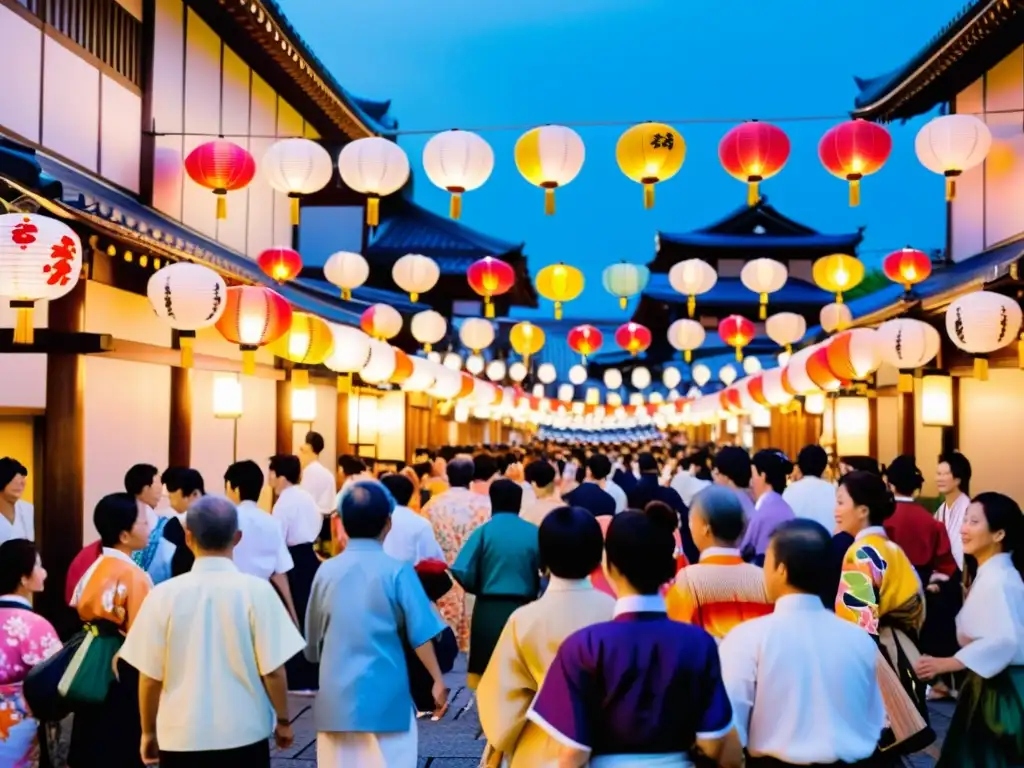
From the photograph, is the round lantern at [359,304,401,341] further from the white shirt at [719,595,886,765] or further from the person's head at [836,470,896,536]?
the white shirt at [719,595,886,765]

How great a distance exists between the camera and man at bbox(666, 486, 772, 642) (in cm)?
495

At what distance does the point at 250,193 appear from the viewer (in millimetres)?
17766

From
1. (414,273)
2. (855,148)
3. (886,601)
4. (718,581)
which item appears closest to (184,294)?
(718,581)

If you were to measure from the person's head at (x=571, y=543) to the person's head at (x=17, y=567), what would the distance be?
297 centimetres

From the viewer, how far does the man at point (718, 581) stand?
4.95 metres

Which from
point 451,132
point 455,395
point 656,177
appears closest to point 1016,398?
point 656,177

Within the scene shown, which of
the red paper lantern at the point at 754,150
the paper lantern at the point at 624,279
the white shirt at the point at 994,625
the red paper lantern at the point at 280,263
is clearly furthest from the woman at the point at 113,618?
the paper lantern at the point at 624,279

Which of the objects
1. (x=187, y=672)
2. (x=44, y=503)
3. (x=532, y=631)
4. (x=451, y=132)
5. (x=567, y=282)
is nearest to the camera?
(x=532, y=631)

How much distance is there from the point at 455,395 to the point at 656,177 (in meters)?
10.9

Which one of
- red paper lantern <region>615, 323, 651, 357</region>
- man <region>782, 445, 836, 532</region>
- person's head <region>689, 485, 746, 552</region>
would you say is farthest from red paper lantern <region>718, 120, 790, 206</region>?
red paper lantern <region>615, 323, 651, 357</region>

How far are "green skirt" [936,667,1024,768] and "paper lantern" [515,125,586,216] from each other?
6458mm

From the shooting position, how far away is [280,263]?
14.7m

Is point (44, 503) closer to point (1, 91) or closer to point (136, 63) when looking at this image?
point (1, 91)

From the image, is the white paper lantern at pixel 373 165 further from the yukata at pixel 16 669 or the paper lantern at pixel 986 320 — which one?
the yukata at pixel 16 669
